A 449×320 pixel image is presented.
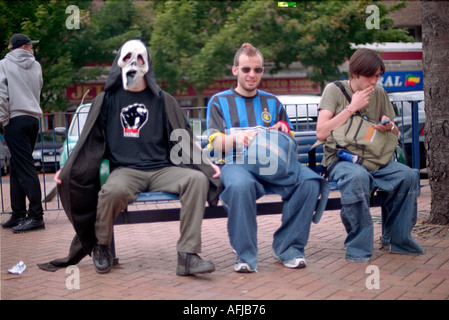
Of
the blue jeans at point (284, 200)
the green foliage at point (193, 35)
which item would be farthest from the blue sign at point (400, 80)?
the blue jeans at point (284, 200)

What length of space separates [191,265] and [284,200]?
2.97ft

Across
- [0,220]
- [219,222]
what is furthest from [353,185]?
[0,220]

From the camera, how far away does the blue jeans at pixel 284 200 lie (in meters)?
4.36

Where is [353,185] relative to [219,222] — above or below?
above

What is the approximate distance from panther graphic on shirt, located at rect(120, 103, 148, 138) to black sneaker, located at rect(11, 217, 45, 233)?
262cm

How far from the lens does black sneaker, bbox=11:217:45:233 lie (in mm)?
6605

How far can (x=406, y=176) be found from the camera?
4.81 metres

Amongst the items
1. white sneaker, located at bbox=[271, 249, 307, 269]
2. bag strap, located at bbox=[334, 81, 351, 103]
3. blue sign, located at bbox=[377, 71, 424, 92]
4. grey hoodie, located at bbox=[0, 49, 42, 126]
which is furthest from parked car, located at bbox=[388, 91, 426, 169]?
blue sign, located at bbox=[377, 71, 424, 92]

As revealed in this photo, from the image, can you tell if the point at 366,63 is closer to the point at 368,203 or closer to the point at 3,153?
the point at 368,203

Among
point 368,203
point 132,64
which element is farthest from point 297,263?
point 132,64

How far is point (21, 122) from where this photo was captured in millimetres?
6617

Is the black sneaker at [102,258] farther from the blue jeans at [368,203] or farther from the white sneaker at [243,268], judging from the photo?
the blue jeans at [368,203]

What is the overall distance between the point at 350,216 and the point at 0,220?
487cm
